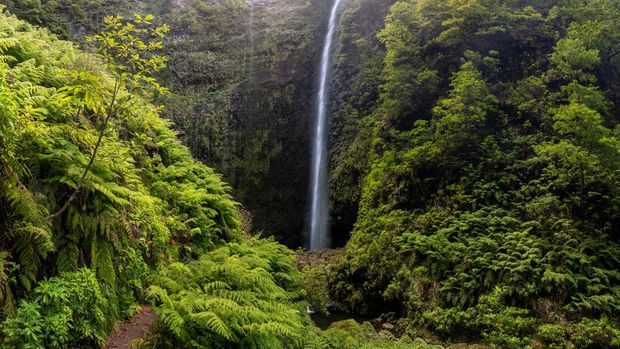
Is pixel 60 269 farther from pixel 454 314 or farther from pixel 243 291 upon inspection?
pixel 454 314

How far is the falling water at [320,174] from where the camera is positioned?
20094 mm

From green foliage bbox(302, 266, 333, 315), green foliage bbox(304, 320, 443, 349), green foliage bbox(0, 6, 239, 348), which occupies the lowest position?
green foliage bbox(302, 266, 333, 315)

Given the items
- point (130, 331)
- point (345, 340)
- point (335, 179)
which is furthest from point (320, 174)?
point (130, 331)

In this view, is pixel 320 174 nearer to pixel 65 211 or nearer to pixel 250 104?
pixel 250 104

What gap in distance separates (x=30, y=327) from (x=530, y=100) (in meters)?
14.3

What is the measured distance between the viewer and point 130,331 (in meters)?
4.96

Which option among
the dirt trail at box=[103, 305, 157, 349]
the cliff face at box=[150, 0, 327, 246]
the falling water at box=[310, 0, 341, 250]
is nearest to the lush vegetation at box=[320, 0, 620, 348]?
the falling water at box=[310, 0, 341, 250]

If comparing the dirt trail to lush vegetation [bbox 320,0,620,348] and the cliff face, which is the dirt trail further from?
the cliff face

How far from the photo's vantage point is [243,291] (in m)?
5.31

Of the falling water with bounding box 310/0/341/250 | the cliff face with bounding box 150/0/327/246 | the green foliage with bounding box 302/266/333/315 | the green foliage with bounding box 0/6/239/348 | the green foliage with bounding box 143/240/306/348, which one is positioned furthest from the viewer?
the cliff face with bounding box 150/0/327/246

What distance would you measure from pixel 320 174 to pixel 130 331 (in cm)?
1663

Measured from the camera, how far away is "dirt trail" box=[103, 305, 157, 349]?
458cm

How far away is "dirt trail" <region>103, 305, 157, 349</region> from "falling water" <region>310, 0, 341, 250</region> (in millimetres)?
14693

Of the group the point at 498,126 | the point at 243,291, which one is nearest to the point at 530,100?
the point at 498,126
